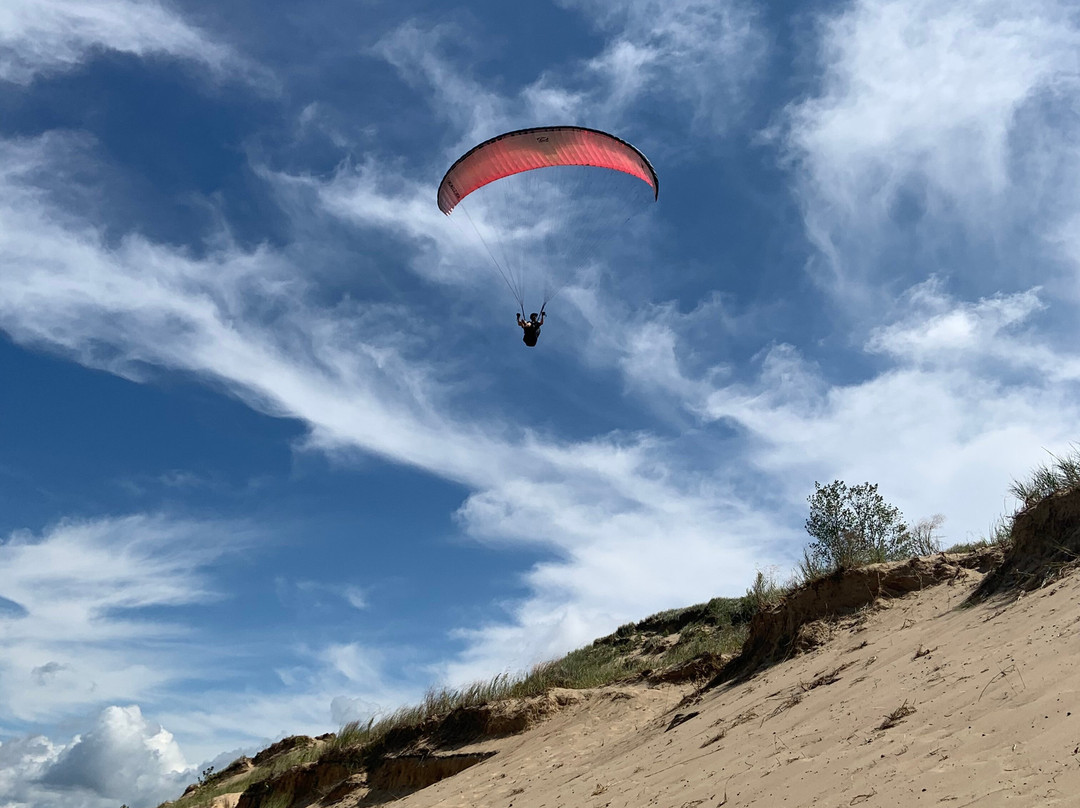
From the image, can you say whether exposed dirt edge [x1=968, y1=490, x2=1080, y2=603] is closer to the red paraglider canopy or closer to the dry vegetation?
the dry vegetation

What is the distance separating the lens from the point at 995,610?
7414 millimetres

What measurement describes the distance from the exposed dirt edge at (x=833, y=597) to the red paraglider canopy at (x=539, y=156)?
36.7ft

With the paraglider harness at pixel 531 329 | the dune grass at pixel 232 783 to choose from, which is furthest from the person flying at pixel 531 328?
the dune grass at pixel 232 783

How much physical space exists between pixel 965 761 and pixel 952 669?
6.34 feet

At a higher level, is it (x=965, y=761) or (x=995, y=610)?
(x=995, y=610)

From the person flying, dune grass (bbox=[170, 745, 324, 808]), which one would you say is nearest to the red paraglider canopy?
the person flying

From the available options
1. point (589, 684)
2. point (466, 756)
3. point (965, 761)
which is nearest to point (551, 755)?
point (466, 756)

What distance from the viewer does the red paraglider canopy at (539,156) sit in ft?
58.3

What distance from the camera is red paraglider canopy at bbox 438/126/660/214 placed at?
17.8 m

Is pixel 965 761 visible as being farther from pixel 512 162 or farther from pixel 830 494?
pixel 830 494

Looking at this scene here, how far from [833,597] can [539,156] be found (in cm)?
1219

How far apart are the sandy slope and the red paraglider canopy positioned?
40.0ft

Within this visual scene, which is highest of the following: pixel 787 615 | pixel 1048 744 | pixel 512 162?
pixel 512 162

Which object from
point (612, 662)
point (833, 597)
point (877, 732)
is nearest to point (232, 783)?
point (612, 662)
